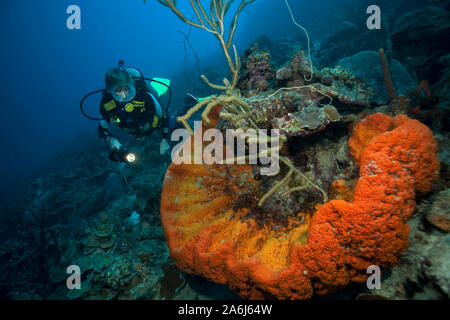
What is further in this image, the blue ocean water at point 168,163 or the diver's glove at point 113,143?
the diver's glove at point 113,143

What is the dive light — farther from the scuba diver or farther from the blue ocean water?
the blue ocean water

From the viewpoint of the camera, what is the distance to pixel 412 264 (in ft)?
4.96

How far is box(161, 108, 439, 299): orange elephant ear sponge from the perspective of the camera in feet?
4.48

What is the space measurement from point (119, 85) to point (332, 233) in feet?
16.9

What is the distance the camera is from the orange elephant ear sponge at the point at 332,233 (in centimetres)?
137

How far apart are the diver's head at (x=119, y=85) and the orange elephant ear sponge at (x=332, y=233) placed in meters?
3.72

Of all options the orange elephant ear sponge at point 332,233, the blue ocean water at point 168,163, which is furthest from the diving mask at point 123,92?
the orange elephant ear sponge at point 332,233

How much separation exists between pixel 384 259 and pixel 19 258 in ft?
30.9

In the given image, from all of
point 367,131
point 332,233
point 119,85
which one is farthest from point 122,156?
point 367,131

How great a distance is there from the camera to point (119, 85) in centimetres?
457

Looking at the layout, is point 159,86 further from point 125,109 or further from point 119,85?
point 125,109

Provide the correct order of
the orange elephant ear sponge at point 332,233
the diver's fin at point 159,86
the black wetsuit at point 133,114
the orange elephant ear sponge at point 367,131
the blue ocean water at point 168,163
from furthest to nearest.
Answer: the diver's fin at point 159,86
the black wetsuit at point 133,114
the blue ocean water at point 168,163
the orange elephant ear sponge at point 367,131
the orange elephant ear sponge at point 332,233

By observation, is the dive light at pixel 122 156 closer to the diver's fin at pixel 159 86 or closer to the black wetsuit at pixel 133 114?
the black wetsuit at pixel 133 114
